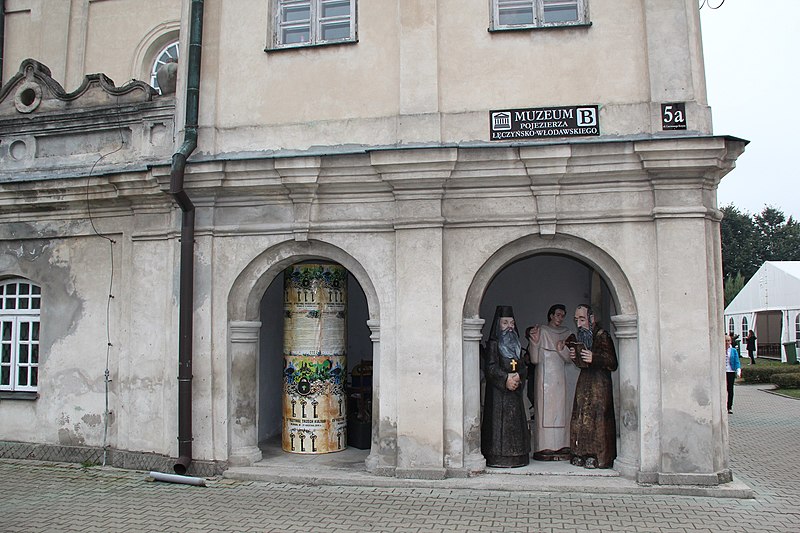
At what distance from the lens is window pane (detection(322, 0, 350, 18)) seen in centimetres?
923

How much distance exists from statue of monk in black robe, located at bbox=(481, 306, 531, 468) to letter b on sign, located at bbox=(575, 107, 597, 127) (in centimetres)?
246

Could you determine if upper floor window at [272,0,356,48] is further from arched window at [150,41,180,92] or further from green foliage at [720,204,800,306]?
green foliage at [720,204,800,306]

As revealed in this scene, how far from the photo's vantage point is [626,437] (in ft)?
27.0

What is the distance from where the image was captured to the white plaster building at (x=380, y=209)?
26.5 feet

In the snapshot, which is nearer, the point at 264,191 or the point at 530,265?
the point at 264,191

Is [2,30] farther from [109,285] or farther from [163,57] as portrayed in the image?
[109,285]

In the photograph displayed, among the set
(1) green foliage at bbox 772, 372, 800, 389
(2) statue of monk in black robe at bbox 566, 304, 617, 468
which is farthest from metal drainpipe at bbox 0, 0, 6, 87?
(1) green foliage at bbox 772, 372, 800, 389

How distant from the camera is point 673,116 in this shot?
8203 millimetres

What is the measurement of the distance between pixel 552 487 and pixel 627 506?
88 cm

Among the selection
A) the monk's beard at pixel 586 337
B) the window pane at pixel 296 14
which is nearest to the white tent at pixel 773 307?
the monk's beard at pixel 586 337

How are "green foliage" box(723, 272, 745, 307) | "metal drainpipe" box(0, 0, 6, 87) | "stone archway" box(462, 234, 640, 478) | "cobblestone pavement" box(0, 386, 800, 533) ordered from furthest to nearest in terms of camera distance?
"green foliage" box(723, 272, 745, 307), "metal drainpipe" box(0, 0, 6, 87), "stone archway" box(462, 234, 640, 478), "cobblestone pavement" box(0, 386, 800, 533)

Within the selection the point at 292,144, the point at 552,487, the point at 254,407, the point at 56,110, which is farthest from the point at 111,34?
the point at 552,487

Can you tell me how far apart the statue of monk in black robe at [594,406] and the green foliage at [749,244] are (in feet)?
170

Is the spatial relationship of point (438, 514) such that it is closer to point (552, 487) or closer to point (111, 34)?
point (552, 487)
